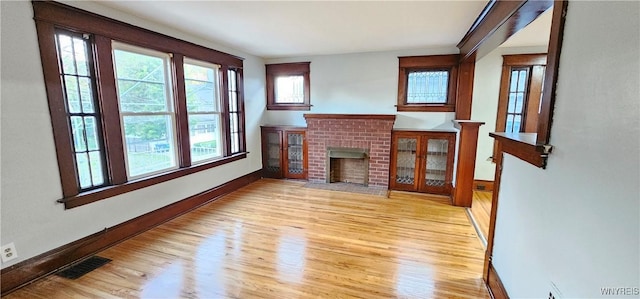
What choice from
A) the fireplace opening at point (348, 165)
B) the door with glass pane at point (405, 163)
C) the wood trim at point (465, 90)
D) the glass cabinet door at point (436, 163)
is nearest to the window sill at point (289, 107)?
the fireplace opening at point (348, 165)

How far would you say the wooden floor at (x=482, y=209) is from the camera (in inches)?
129

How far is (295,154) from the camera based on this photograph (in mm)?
5355

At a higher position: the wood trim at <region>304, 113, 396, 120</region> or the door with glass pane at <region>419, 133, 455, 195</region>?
the wood trim at <region>304, 113, 396, 120</region>

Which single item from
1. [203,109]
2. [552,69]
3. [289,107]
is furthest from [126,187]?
[552,69]

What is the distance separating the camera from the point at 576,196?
1.18 metres

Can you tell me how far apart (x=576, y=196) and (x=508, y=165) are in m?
0.81

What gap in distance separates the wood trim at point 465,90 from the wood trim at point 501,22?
24.2 inches

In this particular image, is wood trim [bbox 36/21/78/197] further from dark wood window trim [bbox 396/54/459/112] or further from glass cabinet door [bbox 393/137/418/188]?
dark wood window trim [bbox 396/54/459/112]

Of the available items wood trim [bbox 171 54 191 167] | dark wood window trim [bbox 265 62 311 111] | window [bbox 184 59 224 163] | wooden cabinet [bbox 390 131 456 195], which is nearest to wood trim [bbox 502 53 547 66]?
wooden cabinet [bbox 390 131 456 195]

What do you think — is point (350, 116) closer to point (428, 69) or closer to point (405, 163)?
point (405, 163)

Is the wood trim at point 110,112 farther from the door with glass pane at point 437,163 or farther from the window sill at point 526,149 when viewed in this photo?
the door with glass pane at point 437,163

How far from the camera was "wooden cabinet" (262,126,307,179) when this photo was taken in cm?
526

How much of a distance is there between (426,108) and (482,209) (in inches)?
70.4

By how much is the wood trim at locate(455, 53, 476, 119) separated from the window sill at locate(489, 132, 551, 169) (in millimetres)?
2426
